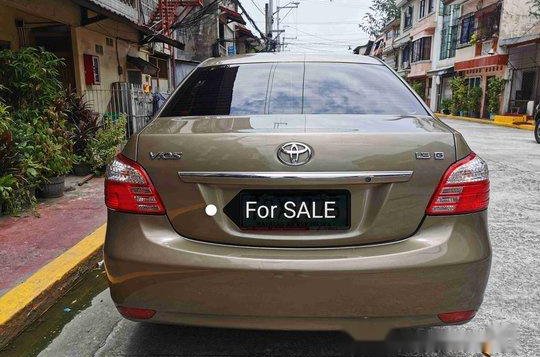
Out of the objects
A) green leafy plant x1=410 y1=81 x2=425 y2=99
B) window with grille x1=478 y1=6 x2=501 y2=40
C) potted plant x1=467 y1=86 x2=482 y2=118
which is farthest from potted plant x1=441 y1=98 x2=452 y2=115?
green leafy plant x1=410 y1=81 x2=425 y2=99

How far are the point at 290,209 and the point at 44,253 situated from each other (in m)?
2.53

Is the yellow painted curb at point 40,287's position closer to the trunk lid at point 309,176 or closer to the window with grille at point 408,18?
the trunk lid at point 309,176

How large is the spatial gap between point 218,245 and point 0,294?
180 cm

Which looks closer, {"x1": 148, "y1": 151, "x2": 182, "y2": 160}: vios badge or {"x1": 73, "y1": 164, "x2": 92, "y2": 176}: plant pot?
{"x1": 148, "y1": 151, "x2": 182, "y2": 160}: vios badge

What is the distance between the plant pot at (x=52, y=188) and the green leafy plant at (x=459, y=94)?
23.1 metres

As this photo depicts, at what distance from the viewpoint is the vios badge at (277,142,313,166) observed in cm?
180

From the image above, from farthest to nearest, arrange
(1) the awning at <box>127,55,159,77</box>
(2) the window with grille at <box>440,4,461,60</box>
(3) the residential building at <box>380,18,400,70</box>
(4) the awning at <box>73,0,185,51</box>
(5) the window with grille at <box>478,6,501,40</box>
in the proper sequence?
1. (3) the residential building at <box>380,18,400,70</box>
2. (2) the window with grille at <box>440,4,461,60</box>
3. (5) the window with grille at <box>478,6,501,40</box>
4. (1) the awning at <box>127,55,159,77</box>
5. (4) the awning at <box>73,0,185,51</box>

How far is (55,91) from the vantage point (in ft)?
18.9

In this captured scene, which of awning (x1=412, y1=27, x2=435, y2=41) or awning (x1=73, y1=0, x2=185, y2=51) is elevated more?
awning (x1=412, y1=27, x2=435, y2=41)

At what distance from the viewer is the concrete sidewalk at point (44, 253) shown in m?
2.68

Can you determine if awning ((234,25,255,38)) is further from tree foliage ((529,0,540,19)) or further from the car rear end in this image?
the car rear end

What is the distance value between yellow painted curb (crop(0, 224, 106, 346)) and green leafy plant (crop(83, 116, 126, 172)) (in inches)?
118

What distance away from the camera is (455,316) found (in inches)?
73.6

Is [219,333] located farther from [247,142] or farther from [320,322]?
[247,142]
